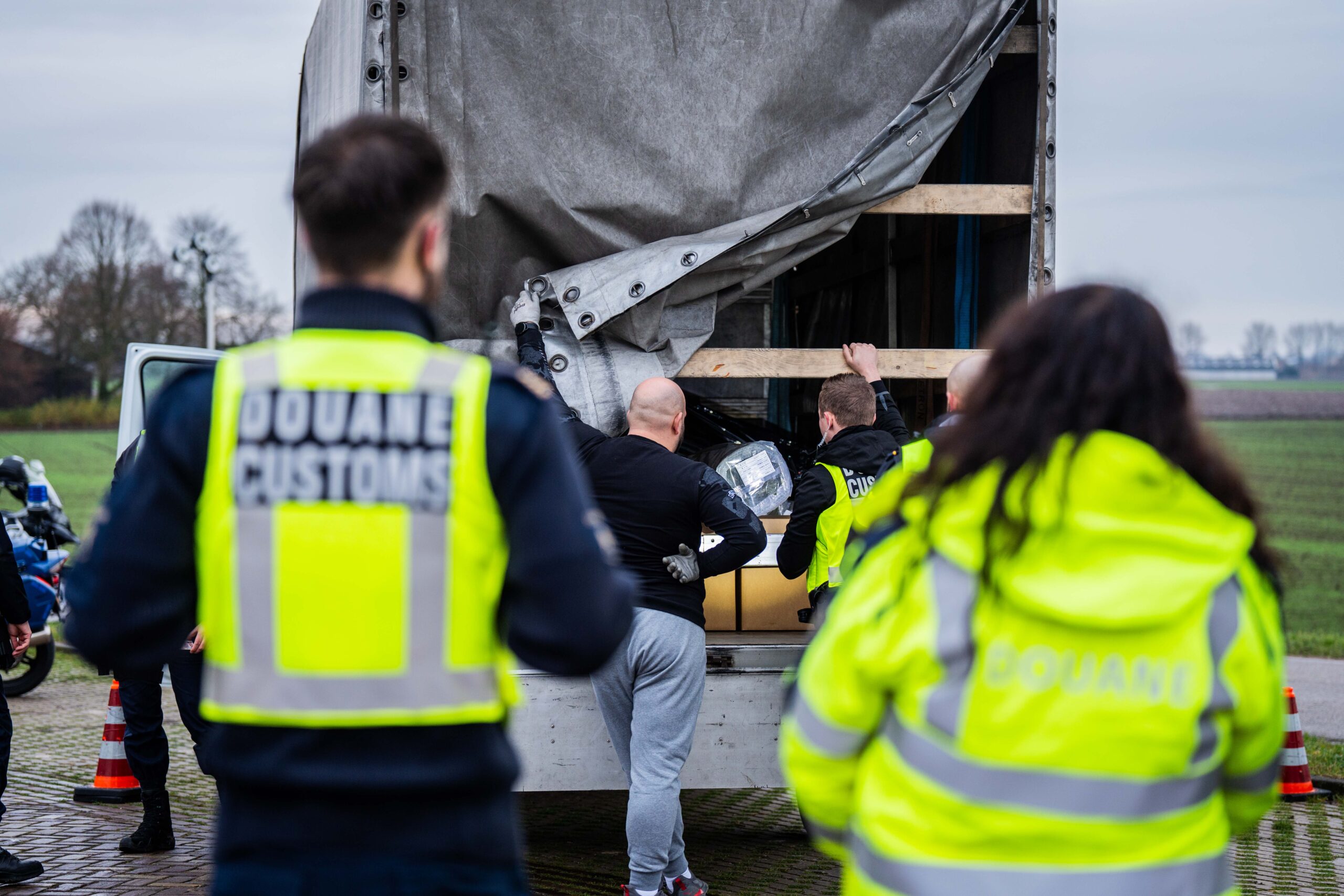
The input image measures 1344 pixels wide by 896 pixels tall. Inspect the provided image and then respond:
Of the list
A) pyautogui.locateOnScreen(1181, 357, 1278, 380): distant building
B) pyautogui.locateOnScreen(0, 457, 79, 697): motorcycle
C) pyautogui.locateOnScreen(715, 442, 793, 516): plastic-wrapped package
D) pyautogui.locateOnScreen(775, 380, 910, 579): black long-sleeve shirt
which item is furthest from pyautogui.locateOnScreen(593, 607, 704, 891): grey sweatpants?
pyautogui.locateOnScreen(1181, 357, 1278, 380): distant building

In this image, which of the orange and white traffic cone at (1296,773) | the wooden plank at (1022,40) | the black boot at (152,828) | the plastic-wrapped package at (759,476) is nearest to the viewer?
the wooden plank at (1022,40)

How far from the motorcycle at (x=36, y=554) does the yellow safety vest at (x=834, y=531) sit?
618 centimetres

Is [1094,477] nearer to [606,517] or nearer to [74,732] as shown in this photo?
[606,517]

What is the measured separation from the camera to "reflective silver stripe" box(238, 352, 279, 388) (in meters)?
1.64

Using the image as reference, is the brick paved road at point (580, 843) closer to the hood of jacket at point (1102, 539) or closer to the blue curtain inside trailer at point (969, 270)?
the blue curtain inside trailer at point (969, 270)

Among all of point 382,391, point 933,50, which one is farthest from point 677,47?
point 382,391

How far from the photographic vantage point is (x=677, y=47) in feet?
14.1

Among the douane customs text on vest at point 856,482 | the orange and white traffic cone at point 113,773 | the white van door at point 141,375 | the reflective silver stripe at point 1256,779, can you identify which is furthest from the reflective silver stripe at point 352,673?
the orange and white traffic cone at point 113,773

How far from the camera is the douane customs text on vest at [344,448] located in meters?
1.60

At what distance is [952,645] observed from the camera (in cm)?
163

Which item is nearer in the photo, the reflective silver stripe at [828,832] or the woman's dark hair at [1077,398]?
the woman's dark hair at [1077,398]

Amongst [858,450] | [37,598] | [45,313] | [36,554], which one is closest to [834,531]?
[858,450]

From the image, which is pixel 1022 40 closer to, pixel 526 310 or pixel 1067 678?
pixel 526 310

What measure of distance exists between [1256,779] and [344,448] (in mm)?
1284
